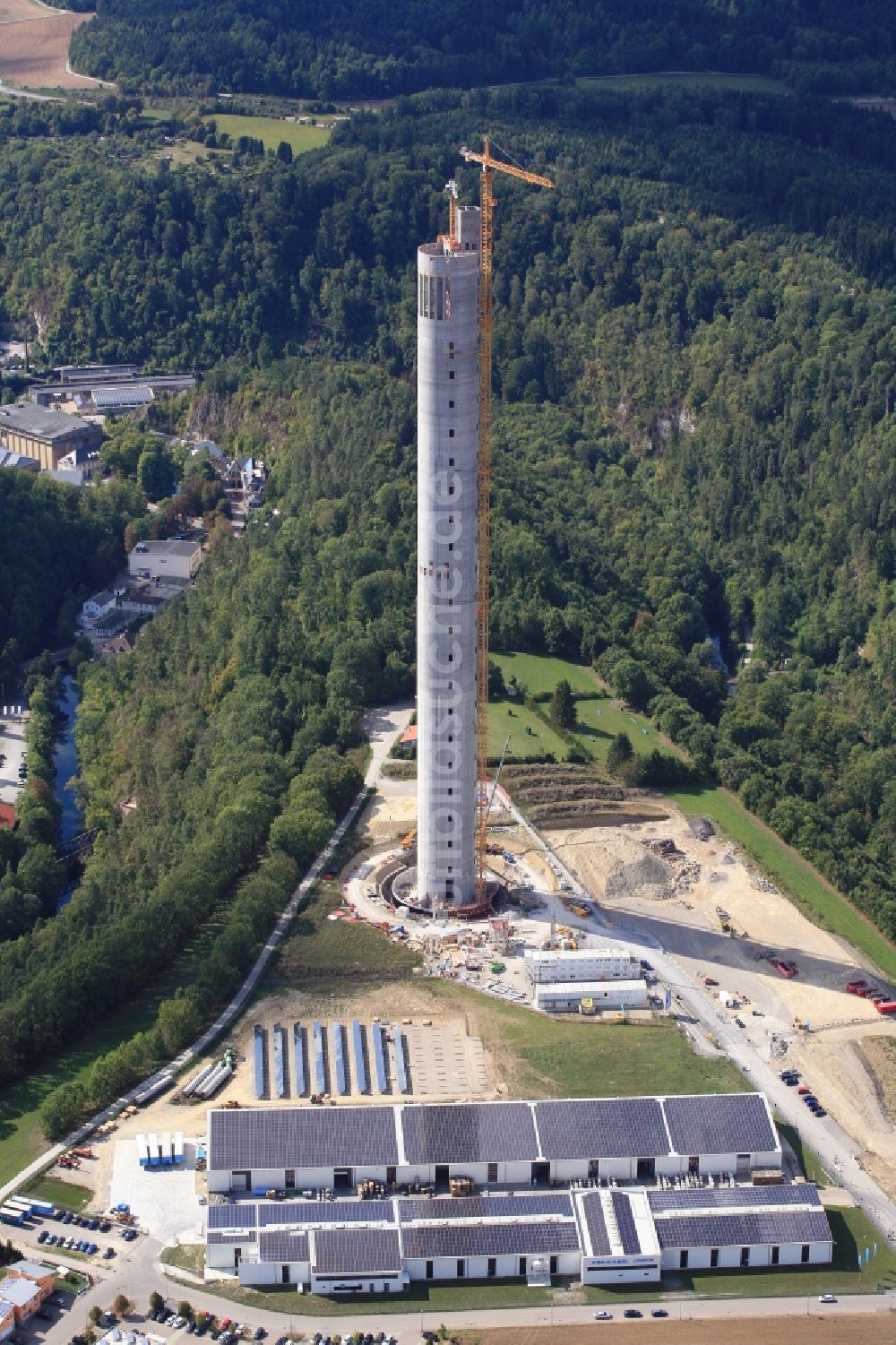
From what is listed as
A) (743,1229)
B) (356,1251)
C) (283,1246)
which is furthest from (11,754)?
(743,1229)

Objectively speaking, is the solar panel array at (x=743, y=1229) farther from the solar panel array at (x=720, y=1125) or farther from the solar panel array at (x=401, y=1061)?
the solar panel array at (x=401, y=1061)

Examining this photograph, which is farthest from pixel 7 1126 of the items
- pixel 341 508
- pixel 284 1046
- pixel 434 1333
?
pixel 341 508

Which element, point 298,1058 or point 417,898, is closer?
point 298,1058

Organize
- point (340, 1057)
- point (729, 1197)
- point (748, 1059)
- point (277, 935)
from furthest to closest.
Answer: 1. point (277, 935)
2. point (748, 1059)
3. point (340, 1057)
4. point (729, 1197)

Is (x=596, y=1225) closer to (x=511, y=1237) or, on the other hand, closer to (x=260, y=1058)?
(x=511, y=1237)

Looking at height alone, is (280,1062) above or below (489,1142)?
below

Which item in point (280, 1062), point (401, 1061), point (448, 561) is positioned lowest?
point (280, 1062)

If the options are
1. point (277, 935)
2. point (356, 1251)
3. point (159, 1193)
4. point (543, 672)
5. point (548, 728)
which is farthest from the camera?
point (543, 672)

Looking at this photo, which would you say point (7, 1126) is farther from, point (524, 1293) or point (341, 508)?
point (341, 508)
